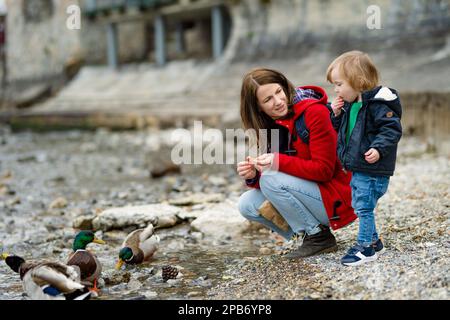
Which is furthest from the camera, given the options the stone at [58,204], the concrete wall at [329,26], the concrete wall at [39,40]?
the concrete wall at [39,40]

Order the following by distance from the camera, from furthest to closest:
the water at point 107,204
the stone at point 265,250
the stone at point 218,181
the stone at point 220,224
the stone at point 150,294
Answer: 1. the stone at point 218,181
2. the stone at point 220,224
3. the stone at point 265,250
4. the water at point 107,204
5. the stone at point 150,294

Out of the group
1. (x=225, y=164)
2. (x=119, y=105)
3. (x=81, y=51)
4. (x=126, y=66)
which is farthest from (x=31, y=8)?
(x=225, y=164)

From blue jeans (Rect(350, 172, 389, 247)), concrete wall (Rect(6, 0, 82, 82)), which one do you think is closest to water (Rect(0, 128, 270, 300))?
blue jeans (Rect(350, 172, 389, 247))

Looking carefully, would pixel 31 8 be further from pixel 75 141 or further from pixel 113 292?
pixel 113 292

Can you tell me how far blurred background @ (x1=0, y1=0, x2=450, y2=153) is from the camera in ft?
47.4

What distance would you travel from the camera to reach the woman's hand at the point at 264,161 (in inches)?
129

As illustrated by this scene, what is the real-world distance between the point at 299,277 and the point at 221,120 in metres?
10.1

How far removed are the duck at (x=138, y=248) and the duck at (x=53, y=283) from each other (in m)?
0.66

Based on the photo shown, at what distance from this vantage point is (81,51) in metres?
26.9

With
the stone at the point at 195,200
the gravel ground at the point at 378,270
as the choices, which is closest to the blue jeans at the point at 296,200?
the gravel ground at the point at 378,270

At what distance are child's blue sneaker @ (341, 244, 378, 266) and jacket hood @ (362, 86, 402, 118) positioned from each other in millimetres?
816

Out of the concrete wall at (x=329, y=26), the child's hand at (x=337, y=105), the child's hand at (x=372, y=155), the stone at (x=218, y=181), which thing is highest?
the concrete wall at (x=329, y=26)

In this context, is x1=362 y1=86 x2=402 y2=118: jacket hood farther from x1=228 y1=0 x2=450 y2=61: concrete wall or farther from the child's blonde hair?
x1=228 y1=0 x2=450 y2=61: concrete wall

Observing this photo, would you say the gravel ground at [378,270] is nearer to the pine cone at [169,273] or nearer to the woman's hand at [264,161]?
the pine cone at [169,273]
